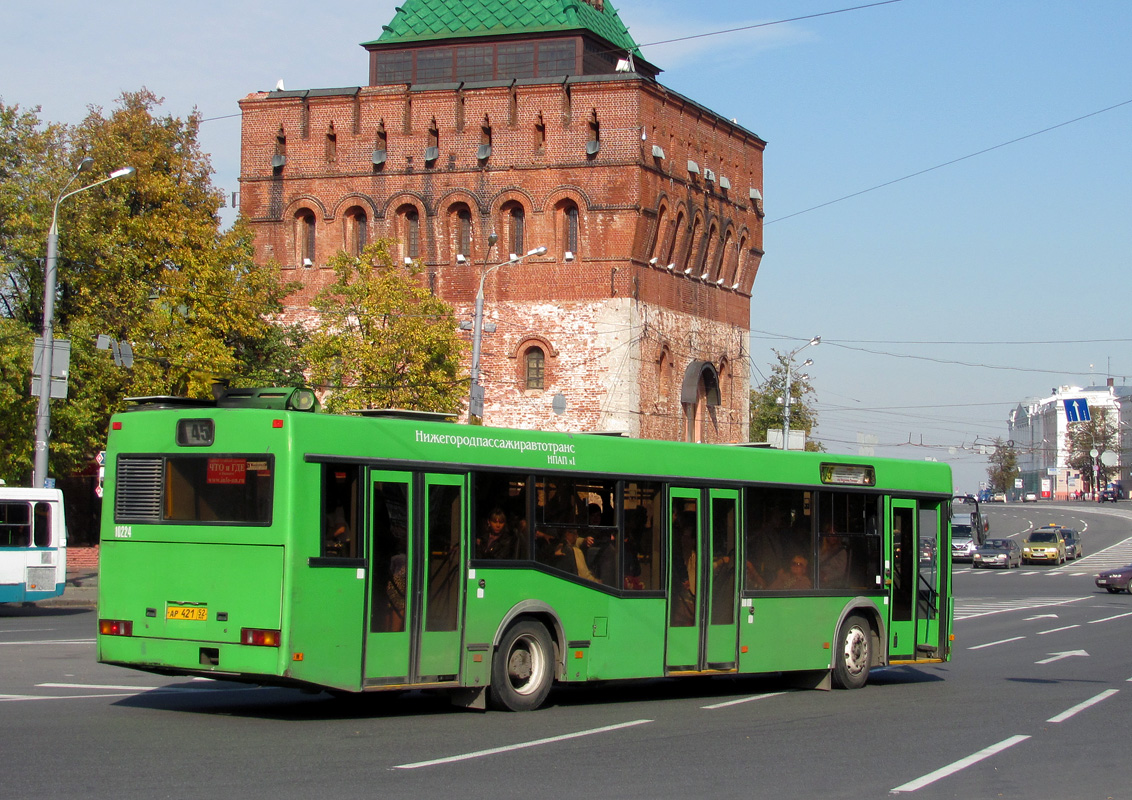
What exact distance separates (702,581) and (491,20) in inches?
1772

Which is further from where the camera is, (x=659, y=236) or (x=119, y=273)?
(x=659, y=236)

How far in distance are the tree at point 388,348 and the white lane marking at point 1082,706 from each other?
88.8 ft

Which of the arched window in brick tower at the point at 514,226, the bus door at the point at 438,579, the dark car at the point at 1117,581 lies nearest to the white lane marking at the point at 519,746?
the bus door at the point at 438,579

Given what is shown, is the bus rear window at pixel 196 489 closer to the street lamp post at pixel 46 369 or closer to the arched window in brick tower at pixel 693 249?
the street lamp post at pixel 46 369

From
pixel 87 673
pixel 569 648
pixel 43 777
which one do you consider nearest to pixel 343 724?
pixel 569 648

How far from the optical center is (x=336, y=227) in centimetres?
5500

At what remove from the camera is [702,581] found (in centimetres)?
1474

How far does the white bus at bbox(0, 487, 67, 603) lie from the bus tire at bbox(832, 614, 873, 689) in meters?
15.1

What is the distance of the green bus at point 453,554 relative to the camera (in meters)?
11.6

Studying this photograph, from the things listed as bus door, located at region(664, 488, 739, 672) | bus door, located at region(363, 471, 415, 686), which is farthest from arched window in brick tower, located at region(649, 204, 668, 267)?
bus door, located at region(363, 471, 415, 686)

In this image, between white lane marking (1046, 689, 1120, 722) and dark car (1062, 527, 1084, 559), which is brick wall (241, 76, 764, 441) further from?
white lane marking (1046, 689, 1120, 722)

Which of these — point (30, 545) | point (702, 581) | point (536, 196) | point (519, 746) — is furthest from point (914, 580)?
point (536, 196)

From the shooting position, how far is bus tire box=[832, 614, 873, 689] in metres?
16.2

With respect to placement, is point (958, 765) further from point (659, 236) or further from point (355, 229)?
point (355, 229)
